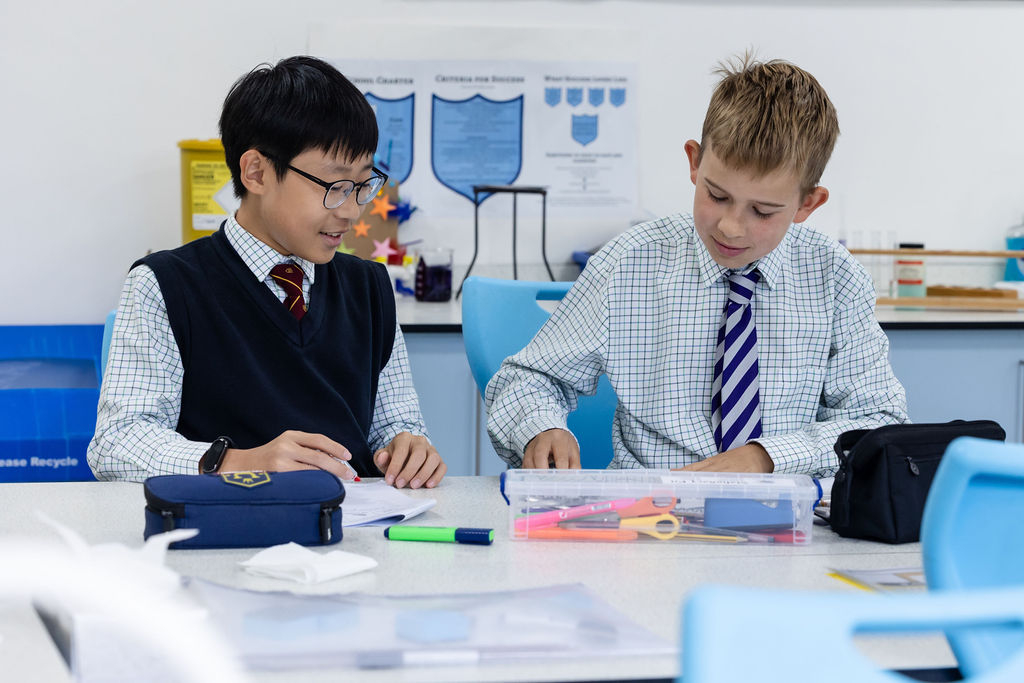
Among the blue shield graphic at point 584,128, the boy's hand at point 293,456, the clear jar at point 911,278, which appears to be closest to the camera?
the boy's hand at point 293,456

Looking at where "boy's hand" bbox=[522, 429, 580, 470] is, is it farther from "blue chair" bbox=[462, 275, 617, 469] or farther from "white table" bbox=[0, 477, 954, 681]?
"blue chair" bbox=[462, 275, 617, 469]

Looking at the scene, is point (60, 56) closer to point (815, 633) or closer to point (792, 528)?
point (792, 528)

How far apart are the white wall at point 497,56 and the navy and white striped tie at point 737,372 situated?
145 cm

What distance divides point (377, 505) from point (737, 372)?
23.2 inches

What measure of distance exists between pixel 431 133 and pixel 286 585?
2.15m

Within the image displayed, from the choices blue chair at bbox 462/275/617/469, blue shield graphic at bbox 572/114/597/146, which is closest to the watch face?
blue chair at bbox 462/275/617/469

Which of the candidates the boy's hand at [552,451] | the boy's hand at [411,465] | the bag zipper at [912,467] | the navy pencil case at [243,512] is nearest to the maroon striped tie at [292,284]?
the boy's hand at [411,465]

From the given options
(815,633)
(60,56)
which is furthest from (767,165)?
(60,56)

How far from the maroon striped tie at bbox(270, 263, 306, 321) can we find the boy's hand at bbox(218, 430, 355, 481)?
1.01 feet

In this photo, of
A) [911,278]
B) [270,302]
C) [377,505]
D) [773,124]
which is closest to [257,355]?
[270,302]

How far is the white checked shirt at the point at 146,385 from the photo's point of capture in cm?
130

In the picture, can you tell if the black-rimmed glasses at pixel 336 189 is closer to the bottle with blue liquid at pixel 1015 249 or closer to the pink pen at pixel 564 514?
the pink pen at pixel 564 514

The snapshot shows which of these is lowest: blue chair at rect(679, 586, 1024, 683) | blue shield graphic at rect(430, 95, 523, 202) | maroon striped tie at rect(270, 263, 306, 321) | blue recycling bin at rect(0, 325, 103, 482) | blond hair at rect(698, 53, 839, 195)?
blue recycling bin at rect(0, 325, 103, 482)

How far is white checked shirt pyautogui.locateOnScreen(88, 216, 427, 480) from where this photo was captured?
1.30 meters
